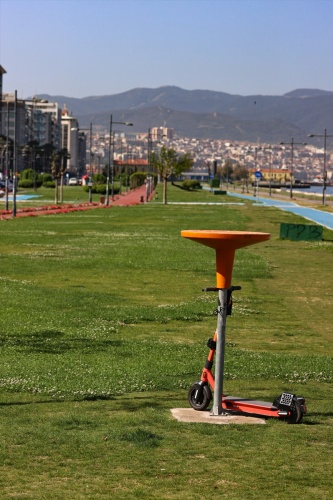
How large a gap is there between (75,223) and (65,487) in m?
52.5

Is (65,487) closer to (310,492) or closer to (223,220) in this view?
(310,492)

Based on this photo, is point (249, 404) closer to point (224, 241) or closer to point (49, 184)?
point (224, 241)

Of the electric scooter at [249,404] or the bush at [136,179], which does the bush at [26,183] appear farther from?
the electric scooter at [249,404]

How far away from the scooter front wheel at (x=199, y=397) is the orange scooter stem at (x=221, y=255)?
212 millimetres

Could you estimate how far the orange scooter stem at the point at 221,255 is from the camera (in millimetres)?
A: 12078

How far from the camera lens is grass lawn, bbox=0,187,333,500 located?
9.72 m

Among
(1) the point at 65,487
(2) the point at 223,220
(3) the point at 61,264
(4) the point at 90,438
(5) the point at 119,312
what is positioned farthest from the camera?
(2) the point at 223,220

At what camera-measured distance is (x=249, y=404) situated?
12.4 metres

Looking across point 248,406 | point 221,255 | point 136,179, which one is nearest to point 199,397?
point 248,406

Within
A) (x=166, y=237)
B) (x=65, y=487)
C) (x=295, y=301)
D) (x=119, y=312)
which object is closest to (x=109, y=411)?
(x=65, y=487)

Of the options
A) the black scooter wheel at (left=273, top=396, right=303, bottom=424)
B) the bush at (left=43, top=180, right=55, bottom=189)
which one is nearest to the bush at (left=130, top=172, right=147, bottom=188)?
the bush at (left=43, top=180, right=55, bottom=189)

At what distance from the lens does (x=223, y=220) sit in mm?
67938

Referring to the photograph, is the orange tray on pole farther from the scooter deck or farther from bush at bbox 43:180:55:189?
bush at bbox 43:180:55:189

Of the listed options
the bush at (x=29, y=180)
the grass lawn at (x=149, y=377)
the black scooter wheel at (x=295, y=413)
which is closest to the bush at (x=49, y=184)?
the bush at (x=29, y=180)
